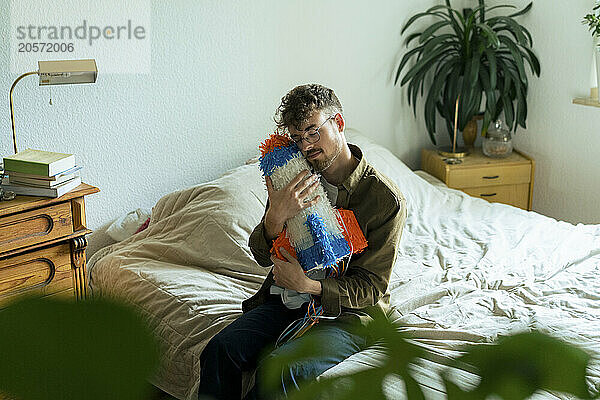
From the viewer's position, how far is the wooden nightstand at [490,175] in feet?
11.1

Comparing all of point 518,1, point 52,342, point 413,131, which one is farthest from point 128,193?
point 52,342

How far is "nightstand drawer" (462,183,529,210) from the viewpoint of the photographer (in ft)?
11.4

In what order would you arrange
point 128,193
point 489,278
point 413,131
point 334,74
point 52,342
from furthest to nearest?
point 413,131, point 334,74, point 128,193, point 489,278, point 52,342

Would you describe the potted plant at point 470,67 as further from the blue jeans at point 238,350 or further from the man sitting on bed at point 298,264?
the blue jeans at point 238,350

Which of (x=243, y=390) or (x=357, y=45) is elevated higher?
(x=357, y=45)

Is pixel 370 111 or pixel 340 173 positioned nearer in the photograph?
pixel 340 173

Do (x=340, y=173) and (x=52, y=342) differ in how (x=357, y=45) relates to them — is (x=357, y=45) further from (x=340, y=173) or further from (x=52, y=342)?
(x=52, y=342)

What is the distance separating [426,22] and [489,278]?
5.87 feet

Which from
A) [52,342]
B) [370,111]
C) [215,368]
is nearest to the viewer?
[52,342]

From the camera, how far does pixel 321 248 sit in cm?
164

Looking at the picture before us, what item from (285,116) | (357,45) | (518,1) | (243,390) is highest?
(518,1)

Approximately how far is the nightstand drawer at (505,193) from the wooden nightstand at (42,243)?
2.07 m

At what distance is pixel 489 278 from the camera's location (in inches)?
88.4

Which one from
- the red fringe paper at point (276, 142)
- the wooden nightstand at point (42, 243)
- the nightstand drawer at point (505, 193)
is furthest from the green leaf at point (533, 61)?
the wooden nightstand at point (42, 243)
